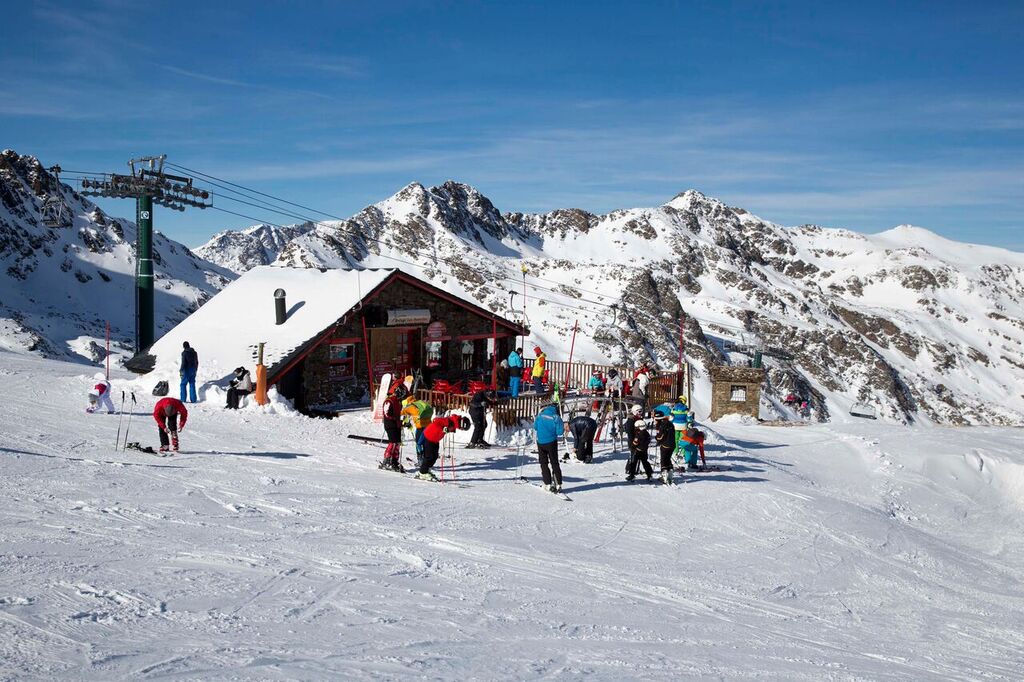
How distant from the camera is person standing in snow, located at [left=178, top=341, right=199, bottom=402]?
61.2 feet

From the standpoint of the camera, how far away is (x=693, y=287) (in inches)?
4604

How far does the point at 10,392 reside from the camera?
1786cm

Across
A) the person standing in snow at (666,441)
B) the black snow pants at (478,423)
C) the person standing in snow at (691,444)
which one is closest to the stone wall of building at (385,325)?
the black snow pants at (478,423)

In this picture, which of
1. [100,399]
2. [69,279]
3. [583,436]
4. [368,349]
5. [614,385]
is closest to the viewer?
[583,436]

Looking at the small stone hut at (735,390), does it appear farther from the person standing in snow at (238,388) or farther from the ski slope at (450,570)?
the person standing in snow at (238,388)

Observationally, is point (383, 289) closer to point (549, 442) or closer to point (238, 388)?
point (238, 388)

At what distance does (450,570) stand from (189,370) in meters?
12.9

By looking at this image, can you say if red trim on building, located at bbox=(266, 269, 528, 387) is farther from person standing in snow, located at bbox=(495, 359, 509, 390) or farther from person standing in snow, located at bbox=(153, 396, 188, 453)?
person standing in snow, located at bbox=(153, 396, 188, 453)

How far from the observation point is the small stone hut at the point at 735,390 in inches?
1236

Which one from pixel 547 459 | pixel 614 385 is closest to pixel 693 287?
pixel 614 385

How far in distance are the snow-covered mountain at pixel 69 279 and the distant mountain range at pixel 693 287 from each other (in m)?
0.29

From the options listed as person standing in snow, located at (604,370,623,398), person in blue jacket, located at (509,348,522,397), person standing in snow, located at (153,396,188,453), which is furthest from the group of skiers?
person in blue jacket, located at (509,348,522,397)

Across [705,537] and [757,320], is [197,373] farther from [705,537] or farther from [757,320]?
[757,320]

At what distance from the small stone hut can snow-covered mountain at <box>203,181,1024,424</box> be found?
1024 inches
